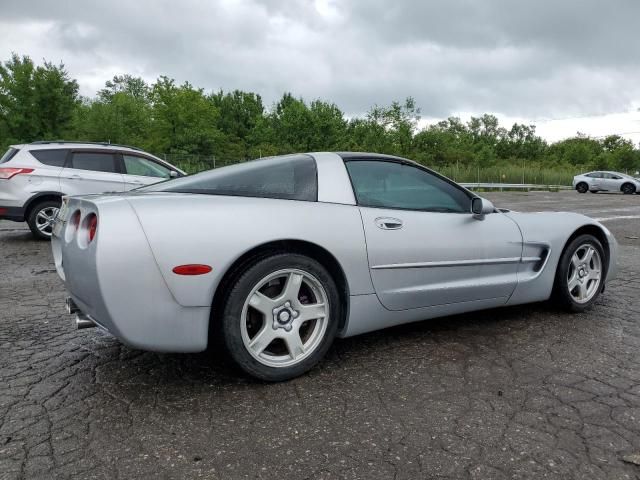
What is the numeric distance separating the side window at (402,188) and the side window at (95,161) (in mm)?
6651

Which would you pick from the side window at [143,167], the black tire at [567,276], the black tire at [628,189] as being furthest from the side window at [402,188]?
the black tire at [628,189]

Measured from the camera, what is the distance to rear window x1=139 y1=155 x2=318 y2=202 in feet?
9.37

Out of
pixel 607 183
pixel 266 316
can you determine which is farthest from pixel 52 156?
pixel 607 183

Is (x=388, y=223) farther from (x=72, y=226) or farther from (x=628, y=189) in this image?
(x=628, y=189)

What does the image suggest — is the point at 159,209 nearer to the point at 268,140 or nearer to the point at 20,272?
the point at 20,272

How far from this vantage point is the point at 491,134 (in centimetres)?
8369

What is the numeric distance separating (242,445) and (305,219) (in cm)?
118

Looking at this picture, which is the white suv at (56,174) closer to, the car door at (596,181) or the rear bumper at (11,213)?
the rear bumper at (11,213)

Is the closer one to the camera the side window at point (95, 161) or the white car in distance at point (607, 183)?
the side window at point (95, 161)

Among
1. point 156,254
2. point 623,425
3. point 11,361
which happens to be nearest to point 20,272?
point 11,361

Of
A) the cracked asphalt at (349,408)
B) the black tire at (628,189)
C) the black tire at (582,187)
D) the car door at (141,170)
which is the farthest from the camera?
the black tire at (582,187)

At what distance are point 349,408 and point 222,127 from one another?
6337 centimetres

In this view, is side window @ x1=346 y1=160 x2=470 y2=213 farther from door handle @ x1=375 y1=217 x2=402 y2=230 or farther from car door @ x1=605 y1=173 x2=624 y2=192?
car door @ x1=605 y1=173 x2=624 y2=192

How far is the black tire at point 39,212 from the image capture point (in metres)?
8.09
